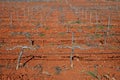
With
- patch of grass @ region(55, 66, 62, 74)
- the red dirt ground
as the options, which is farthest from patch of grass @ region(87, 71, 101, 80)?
patch of grass @ region(55, 66, 62, 74)

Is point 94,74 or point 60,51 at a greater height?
point 60,51

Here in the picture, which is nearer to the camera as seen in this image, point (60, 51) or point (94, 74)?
point (94, 74)

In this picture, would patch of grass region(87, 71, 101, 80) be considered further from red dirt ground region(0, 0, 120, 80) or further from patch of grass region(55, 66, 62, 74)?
patch of grass region(55, 66, 62, 74)

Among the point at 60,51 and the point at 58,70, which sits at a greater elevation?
the point at 60,51

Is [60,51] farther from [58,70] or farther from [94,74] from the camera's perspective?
[94,74]

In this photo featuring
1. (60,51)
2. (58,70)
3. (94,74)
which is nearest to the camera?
(94,74)

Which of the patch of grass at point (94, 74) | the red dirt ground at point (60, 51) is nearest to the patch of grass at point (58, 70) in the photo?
the red dirt ground at point (60, 51)

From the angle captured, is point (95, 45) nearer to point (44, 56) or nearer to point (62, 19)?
point (44, 56)

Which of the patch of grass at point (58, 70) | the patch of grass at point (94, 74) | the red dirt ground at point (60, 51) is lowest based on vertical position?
the patch of grass at point (94, 74)

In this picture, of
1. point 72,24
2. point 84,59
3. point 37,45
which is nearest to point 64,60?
point 84,59

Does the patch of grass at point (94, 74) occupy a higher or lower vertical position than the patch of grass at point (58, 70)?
lower

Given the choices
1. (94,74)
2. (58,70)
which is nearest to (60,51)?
(58,70)

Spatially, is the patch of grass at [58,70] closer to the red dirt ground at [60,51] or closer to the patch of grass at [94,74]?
the red dirt ground at [60,51]

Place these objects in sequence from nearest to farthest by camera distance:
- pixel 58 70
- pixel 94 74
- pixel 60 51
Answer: pixel 94 74, pixel 58 70, pixel 60 51
